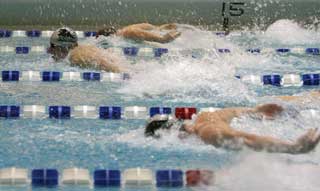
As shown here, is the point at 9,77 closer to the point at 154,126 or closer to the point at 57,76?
the point at 57,76

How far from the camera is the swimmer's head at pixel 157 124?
3.21m

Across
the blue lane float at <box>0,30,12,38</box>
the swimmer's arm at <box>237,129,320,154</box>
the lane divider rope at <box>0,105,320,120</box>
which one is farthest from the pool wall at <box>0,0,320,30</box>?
the swimmer's arm at <box>237,129,320,154</box>

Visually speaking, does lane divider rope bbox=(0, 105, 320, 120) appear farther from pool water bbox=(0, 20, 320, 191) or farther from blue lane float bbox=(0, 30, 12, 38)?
blue lane float bbox=(0, 30, 12, 38)

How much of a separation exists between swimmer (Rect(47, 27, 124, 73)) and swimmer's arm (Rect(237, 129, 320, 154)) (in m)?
2.17

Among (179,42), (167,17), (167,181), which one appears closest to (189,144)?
(167,181)

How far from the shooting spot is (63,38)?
5039mm

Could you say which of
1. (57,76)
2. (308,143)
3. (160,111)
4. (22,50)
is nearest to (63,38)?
(57,76)

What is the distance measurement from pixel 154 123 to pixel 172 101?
977 mm

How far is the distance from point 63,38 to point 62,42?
41 mm

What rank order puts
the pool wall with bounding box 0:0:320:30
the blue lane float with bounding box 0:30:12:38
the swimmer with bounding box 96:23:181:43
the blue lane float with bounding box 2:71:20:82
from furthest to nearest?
the pool wall with bounding box 0:0:320:30, the blue lane float with bounding box 0:30:12:38, the swimmer with bounding box 96:23:181:43, the blue lane float with bounding box 2:71:20:82

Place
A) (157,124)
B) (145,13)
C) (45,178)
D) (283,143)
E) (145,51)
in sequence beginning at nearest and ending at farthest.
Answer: (45,178)
(283,143)
(157,124)
(145,51)
(145,13)

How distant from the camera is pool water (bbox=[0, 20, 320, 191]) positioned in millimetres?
2814

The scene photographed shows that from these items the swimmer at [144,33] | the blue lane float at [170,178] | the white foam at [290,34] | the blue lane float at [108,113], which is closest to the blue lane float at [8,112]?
the blue lane float at [108,113]

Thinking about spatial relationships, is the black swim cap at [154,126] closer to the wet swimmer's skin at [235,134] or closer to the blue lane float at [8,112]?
the wet swimmer's skin at [235,134]
